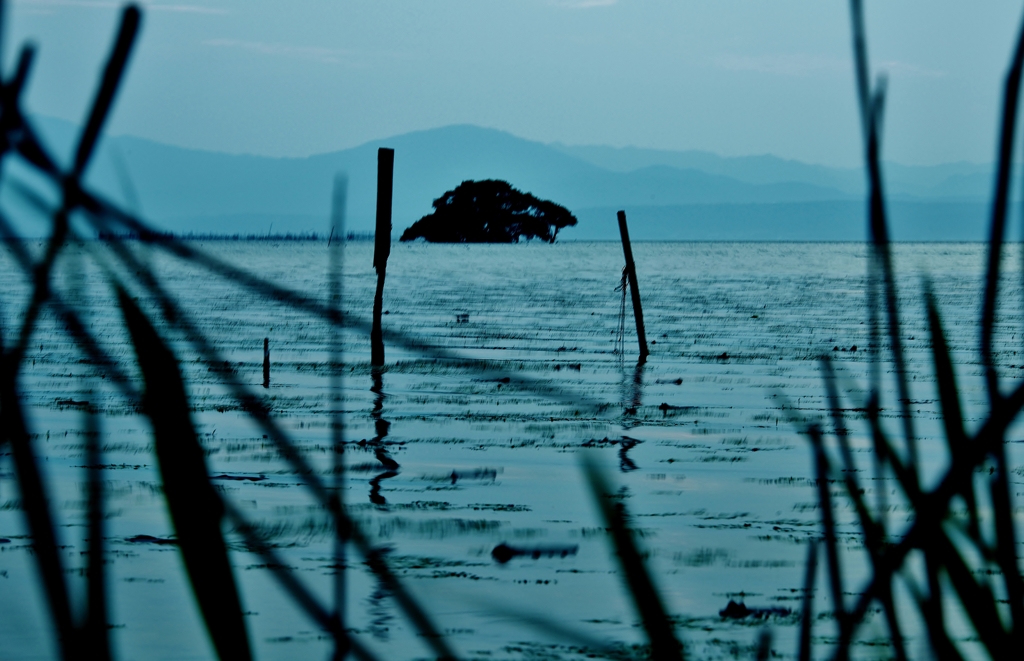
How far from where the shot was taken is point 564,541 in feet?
23.7

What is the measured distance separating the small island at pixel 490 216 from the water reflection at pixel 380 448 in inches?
4115

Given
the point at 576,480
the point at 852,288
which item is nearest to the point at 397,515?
the point at 576,480

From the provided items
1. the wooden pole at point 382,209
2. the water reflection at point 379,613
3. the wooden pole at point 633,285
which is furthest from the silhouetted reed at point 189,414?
the wooden pole at point 633,285

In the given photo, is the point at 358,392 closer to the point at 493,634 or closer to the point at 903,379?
the point at 493,634

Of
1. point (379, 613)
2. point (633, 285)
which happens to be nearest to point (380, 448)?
point (379, 613)

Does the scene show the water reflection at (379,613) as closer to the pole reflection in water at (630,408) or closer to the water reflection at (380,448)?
the water reflection at (380,448)

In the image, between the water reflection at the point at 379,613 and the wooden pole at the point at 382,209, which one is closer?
the water reflection at the point at 379,613

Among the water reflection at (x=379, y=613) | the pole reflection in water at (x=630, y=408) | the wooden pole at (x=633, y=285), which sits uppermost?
the wooden pole at (x=633, y=285)

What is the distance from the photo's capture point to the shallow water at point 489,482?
18.8 ft

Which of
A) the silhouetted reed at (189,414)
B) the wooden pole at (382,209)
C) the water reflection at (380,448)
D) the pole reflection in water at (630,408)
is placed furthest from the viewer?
the wooden pole at (382,209)

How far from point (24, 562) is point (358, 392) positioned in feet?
25.1

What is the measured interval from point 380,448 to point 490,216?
112749mm

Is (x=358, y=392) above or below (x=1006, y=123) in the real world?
below

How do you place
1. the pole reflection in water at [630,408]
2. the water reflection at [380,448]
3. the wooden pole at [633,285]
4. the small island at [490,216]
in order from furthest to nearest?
1. the small island at [490,216]
2. the wooden pole at [633,285]
3. the pole reflection in water at [630,408]
4. the water reflection at [380,448]
